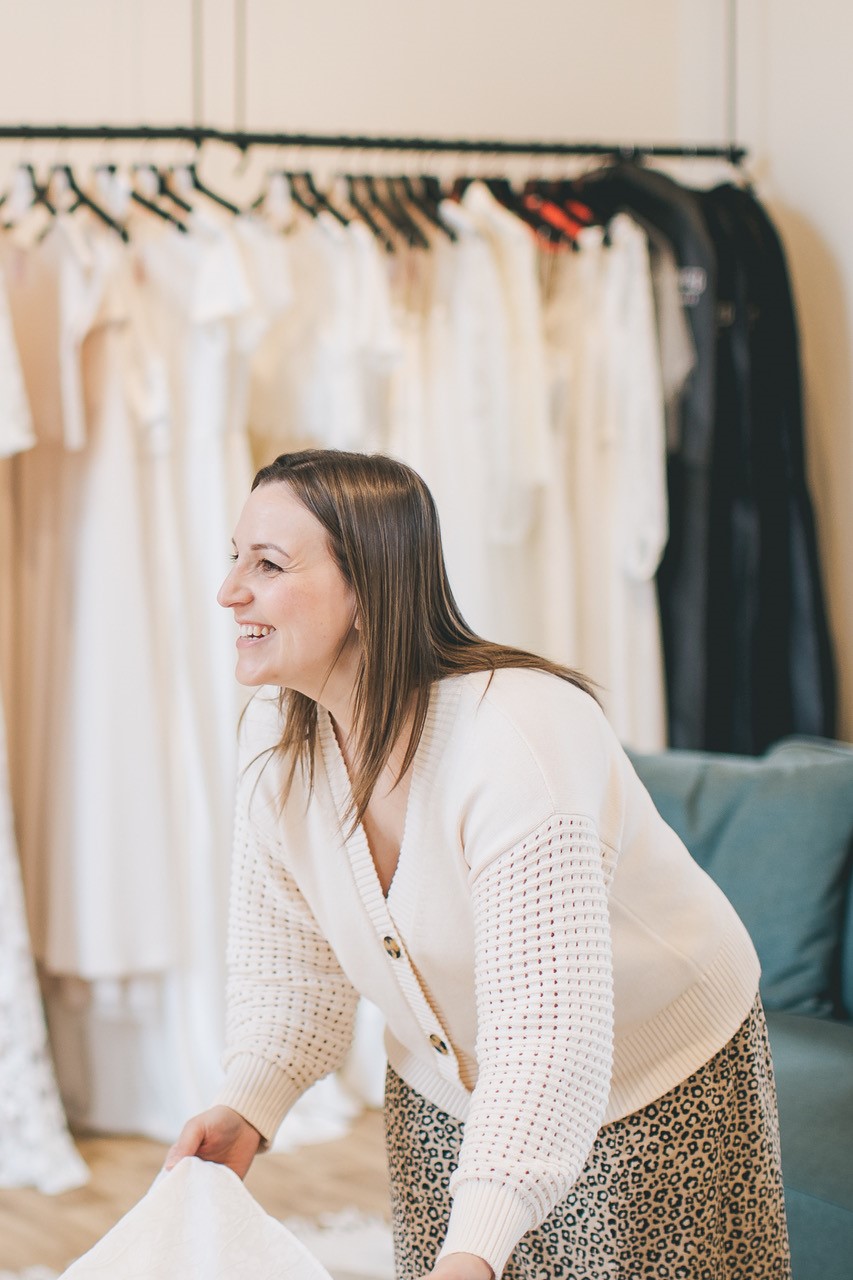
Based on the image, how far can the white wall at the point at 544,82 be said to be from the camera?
2742mm

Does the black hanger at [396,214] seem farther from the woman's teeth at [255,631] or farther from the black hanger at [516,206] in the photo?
the woman's teeth at [255,631]

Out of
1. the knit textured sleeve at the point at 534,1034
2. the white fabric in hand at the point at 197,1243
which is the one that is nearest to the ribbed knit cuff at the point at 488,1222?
the knit textured sleeve at the point at 534,1034

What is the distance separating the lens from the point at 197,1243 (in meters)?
0.96

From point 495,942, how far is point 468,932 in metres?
0.11

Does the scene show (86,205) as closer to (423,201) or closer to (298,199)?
(298,199)

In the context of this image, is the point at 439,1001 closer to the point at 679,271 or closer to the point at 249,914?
the point at 249,914

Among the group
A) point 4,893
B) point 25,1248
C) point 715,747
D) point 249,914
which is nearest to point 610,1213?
point 249,914

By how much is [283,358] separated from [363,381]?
16 cm

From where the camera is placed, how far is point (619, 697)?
107 inches

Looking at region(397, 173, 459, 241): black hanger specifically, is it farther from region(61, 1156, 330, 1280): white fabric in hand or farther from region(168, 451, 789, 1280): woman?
region(61, 1156, 330, 1280): white fabric in hand

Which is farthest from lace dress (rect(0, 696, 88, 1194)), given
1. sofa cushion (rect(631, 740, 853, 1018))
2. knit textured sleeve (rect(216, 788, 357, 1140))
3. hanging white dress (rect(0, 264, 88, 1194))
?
knit textured sleeve (rect(216, 788, 357, 1140))

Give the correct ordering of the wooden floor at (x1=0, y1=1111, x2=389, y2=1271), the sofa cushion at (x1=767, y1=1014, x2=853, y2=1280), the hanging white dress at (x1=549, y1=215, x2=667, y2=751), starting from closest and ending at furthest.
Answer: the sofa cushion at (x1=767, y1=1014, x2=853, y2=1280)
the wooden floor at (x1=0, y1=1111, x2=389, y2=1271)
the hanging white dress at (x1=549, y1=215, x2=667, y2=751)

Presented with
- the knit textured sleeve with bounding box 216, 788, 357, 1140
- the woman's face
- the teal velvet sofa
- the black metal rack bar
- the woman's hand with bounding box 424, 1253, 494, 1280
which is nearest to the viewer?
the woman's hand with bounding box 424, 1253, 494, 1280

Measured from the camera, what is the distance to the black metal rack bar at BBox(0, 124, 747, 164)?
7.65ft
